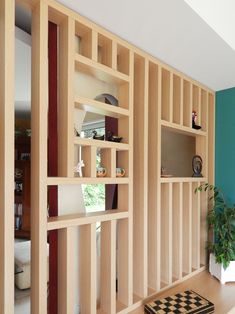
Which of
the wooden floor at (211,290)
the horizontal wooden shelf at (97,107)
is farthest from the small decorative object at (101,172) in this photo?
the wooden floor at (211,290)

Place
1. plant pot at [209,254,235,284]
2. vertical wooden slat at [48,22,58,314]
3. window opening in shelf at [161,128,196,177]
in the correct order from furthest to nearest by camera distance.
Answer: window opening in shelf at [161,128,196,177]
plant pot at [209,254,235,284]
vertical wooden slat at [48,22,58,314]

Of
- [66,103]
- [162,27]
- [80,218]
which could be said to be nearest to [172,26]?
[162,27]

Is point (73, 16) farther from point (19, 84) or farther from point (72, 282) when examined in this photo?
point (72, 282)

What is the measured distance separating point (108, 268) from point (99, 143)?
2.40 feet

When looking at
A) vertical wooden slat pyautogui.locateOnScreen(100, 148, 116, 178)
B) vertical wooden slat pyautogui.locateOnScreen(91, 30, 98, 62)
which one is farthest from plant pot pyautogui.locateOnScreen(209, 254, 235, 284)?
vertical wooden slat pyautogui.locateOnScreen(91, 30, 98, 62)

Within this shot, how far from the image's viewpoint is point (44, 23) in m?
1.17

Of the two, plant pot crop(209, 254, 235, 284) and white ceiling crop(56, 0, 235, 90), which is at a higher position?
white ceiling crop(56, 0, 235, 90)

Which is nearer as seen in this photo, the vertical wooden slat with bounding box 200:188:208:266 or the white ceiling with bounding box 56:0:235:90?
the white ceiling with bounding box 56:0:235:90

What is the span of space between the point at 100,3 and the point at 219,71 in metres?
1.15

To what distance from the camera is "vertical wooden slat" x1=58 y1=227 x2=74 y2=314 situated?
124cm

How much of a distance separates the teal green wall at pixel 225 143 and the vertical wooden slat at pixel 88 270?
1.45m

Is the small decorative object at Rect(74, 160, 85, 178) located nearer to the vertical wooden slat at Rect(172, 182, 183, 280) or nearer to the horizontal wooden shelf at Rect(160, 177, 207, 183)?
the horizontal wooden shelf at Rect(160, 177, 207, 183)

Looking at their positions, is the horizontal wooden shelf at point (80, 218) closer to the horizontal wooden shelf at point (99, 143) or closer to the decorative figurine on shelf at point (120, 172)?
Answer: the decorative figurine on shelf at point (120, 172)

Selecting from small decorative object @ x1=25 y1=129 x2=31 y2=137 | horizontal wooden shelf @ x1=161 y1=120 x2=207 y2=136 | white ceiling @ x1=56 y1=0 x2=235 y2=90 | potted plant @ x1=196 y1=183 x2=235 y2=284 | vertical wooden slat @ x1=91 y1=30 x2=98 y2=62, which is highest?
white ceiling @ x1=56 y1=0 x2=235 y2=90
